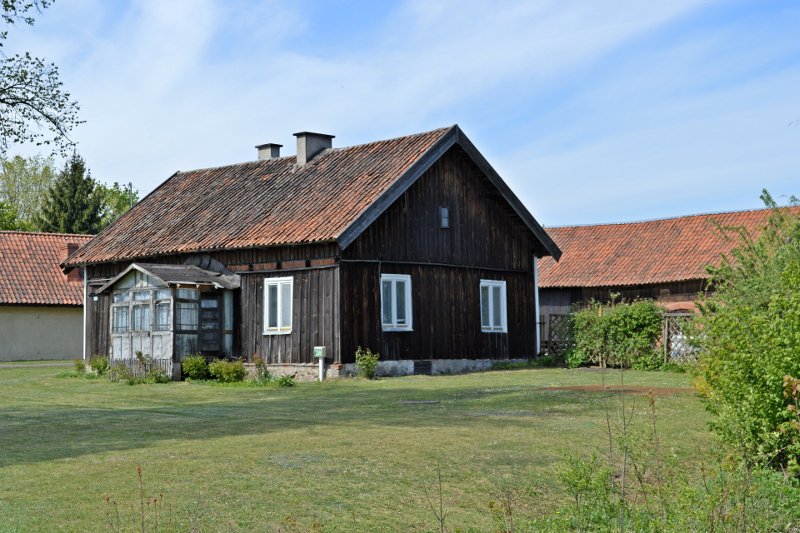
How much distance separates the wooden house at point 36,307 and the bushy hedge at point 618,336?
2416 centimetres

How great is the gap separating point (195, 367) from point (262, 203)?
5747 mm

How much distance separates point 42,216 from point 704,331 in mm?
62074

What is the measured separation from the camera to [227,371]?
A: 2819 cm

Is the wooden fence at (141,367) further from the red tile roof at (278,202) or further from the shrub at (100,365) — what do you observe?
the red tile roof at (278,202)

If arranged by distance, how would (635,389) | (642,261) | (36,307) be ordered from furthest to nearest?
1. (36,307)
2. (642,261)
3. (635,389)

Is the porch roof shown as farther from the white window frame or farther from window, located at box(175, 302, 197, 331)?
the white window frame

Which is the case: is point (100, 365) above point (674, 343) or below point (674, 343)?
below

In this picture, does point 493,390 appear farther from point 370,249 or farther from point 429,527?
point 429,527

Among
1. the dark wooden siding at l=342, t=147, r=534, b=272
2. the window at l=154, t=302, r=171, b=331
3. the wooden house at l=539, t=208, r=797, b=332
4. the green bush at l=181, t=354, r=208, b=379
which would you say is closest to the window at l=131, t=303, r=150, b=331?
the window at l=154, t=302, r=171, b=331

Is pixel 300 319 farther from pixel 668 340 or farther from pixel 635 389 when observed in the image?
pixel 668 340

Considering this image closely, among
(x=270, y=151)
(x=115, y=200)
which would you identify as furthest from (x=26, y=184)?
(x=270, y=151)

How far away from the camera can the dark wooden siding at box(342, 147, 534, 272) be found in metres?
29.5

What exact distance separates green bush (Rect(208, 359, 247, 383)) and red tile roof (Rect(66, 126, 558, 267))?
3197 millimetres

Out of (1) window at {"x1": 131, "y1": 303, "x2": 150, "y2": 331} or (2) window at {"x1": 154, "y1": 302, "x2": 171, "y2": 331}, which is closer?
(2) window at {"x1": 154, "y1": 302, "x2": 171, "y2": 331}
